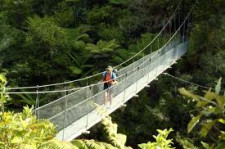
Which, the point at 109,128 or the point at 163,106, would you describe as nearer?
the point at 109,128

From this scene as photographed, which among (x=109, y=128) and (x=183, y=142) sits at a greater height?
(x=109, y=128)

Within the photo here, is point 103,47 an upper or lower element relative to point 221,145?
lower

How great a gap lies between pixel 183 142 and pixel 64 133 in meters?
4.20

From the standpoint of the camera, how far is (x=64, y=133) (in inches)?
179

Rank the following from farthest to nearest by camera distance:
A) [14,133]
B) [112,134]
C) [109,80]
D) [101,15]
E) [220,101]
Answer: [101,15]
[109,80]
[112,134]
[14,133]
[220,101]

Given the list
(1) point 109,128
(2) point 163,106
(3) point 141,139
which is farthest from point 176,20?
(1) point 109,128

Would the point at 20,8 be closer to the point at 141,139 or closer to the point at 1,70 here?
the point at 1,70

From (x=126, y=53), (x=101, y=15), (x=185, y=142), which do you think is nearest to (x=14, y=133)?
(x=185, y=142)

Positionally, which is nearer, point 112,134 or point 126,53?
point 112,134

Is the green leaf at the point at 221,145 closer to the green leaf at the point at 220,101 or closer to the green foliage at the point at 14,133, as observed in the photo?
the green leaf at the point at 220,101

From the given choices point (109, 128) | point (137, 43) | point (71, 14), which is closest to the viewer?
point (109, 128)

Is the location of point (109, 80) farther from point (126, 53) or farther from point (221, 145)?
point (126, 53)

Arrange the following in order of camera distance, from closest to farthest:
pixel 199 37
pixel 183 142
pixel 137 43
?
pixel 183 142
pixel 199 37
pixel 137 43

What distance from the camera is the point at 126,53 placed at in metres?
10.8
